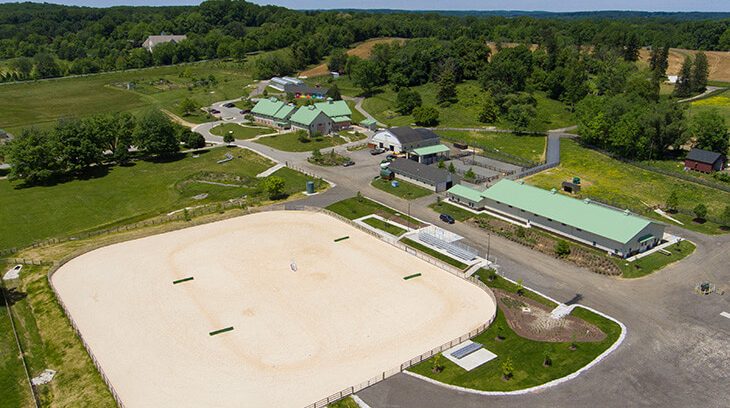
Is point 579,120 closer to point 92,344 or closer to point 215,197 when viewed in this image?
point 215,197

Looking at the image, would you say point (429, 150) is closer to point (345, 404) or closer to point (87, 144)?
point (87, 144)

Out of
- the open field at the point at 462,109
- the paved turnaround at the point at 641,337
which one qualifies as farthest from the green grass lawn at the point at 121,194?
the open field at the point at 462,109

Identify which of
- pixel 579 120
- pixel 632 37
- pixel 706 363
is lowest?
pixel 706 363

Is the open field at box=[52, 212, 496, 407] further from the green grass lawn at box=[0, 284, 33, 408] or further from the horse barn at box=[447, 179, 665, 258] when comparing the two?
the horse barn at box=[447, 179, 665, 258]

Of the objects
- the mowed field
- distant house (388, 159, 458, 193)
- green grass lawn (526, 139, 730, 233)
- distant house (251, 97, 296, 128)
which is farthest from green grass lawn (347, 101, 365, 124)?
the mowed field

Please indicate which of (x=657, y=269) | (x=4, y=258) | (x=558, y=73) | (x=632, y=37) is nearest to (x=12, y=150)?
(x=4, y=258)
